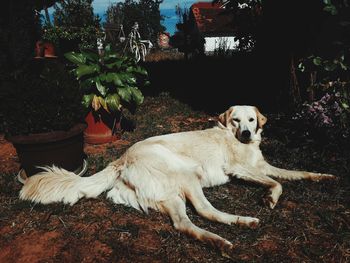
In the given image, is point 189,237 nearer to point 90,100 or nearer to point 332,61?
point 90,100

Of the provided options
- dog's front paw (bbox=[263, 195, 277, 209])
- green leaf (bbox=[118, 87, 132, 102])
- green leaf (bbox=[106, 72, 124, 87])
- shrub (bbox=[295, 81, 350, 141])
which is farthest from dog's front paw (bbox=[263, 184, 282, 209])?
green leaf (bbox=[106, 72, 124, 87])

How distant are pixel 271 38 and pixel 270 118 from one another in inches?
64.0

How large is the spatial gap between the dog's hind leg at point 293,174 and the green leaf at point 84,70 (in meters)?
3.01

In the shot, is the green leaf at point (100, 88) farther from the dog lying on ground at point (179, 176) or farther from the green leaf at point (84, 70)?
the dog lying on ground at point (179, 176)

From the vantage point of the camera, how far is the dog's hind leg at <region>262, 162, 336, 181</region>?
3502 millimetres

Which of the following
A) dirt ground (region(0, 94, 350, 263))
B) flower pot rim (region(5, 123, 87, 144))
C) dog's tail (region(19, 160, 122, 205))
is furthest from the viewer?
flower pot rim (region(5, 123, 87, 144))

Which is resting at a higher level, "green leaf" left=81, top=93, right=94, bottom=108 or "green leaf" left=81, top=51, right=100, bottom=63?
"green leaf" left=81, top=51, right=100, bottom=63

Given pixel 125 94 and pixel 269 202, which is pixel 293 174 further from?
pixel 125 94

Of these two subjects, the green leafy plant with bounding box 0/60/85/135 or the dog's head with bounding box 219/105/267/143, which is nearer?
the green leafy plant with bounding box 0/60/85/135

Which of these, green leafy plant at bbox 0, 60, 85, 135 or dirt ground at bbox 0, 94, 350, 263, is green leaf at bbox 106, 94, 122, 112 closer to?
green leafy plant at bbox 0, 60, 85, 135

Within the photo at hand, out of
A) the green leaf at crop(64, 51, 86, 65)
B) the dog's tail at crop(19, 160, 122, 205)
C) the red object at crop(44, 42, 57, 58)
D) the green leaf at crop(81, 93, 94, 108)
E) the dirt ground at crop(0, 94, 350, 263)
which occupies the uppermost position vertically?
the red object at crop(44, 42, 57, 58)

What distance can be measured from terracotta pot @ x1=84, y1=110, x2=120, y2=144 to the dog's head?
85.9 inches

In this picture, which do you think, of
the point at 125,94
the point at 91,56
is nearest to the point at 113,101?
the point at 125,94

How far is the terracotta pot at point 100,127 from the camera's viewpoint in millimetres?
4961
